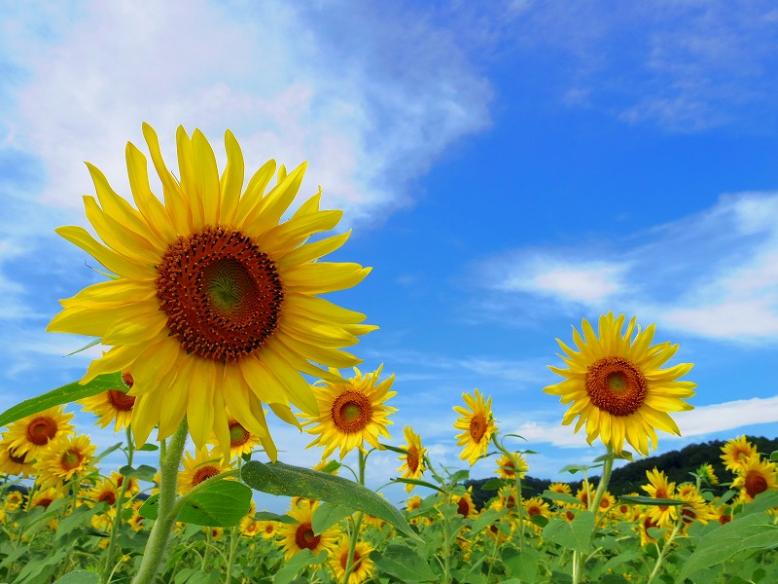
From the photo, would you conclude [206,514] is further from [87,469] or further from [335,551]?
[87,469]

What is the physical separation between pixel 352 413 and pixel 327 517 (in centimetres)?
345

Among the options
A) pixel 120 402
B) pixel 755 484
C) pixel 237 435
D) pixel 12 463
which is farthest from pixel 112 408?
pixel 755 484

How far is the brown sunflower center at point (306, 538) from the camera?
793cm

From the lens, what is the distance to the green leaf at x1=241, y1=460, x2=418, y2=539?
7.58ft

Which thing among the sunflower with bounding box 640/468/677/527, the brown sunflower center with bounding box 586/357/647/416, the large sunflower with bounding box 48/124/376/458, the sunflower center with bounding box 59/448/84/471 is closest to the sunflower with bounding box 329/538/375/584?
the brown sunflower center with bounding box 586/357/647/416

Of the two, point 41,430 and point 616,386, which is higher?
point 616,386

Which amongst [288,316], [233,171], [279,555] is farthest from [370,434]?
[233,171]

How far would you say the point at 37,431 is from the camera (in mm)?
8727

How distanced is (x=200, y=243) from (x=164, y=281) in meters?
0.22

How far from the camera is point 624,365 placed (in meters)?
6.95

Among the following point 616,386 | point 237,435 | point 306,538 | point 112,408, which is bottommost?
point 306,538

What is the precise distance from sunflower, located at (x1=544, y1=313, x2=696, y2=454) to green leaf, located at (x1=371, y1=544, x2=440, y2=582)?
8.04 ft

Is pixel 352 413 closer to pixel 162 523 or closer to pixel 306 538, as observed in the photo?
pixel 306 538

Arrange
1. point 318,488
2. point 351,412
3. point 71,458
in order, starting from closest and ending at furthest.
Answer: point 318,488, point 351,412, point 71,458
